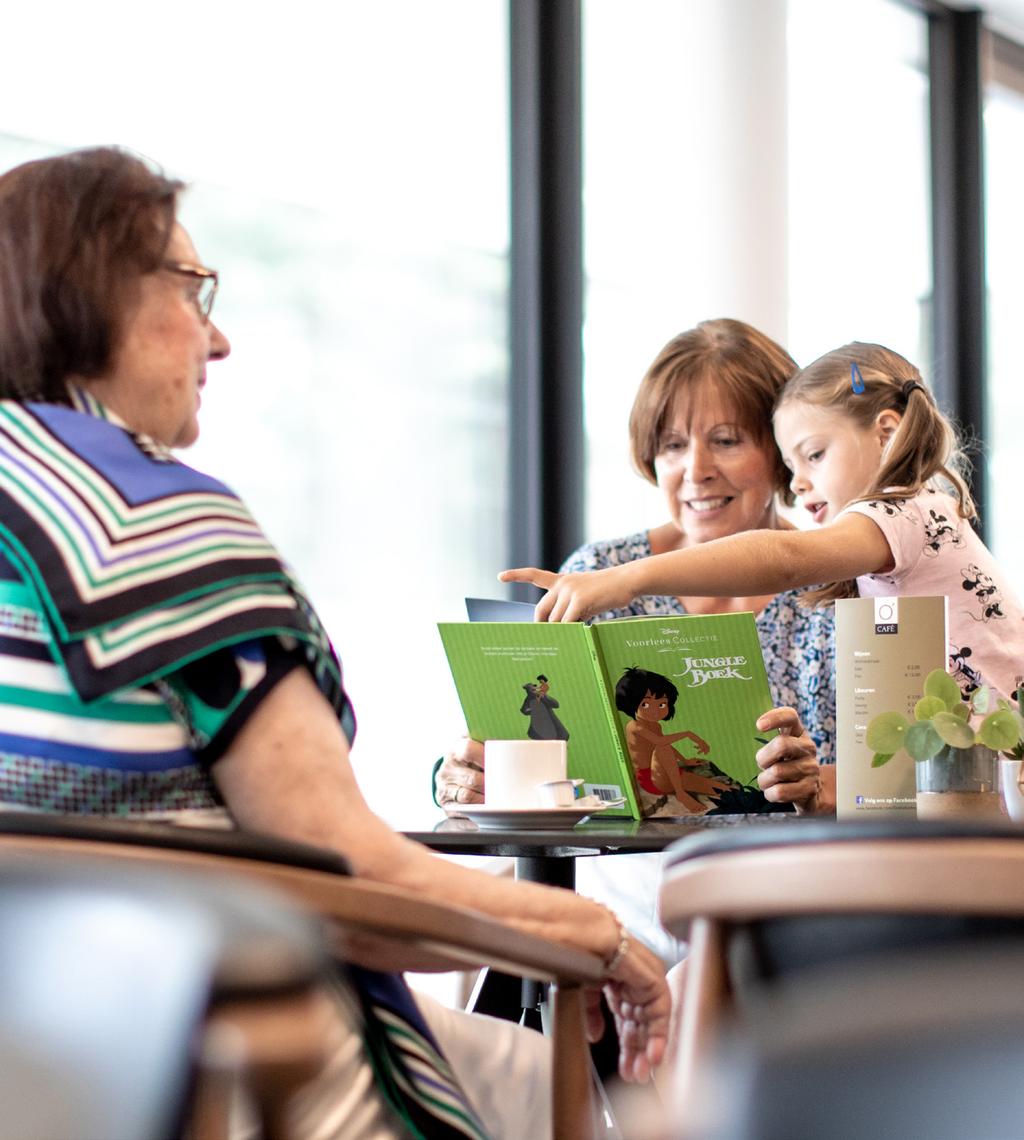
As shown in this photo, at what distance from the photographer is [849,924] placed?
0.92 m

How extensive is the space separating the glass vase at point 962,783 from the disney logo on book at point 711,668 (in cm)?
31

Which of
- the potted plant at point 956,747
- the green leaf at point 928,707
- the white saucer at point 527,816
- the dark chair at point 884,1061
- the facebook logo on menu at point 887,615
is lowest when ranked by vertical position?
the white saucer at point 527,816

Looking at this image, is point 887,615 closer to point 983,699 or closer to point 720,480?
point 983,699

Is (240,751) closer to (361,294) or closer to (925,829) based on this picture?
(925,829)

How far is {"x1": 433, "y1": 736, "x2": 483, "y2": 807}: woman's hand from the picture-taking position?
2.22 m

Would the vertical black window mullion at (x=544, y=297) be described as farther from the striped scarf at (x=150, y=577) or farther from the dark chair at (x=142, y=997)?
the dark chair at (x=142, y=997)

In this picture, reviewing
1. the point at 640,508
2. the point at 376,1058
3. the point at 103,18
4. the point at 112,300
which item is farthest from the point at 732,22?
the point at 376,1058

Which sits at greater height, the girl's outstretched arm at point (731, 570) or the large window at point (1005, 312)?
the large window at point (1005, 312)

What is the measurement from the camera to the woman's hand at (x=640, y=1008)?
135 centimetres

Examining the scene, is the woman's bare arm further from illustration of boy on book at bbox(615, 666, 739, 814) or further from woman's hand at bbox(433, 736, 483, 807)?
woman's hand at bbox(433, 736, 483, 807)

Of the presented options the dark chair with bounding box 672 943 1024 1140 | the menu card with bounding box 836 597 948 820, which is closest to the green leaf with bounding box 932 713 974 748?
the menu card with bounding box 836 597 948 820

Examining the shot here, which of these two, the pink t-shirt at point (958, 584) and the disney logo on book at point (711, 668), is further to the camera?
the pink t-shirt at point (958, 584)

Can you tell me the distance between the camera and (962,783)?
1.66 meters

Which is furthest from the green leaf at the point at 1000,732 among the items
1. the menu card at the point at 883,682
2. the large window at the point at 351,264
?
the large window at the point at 351,264
